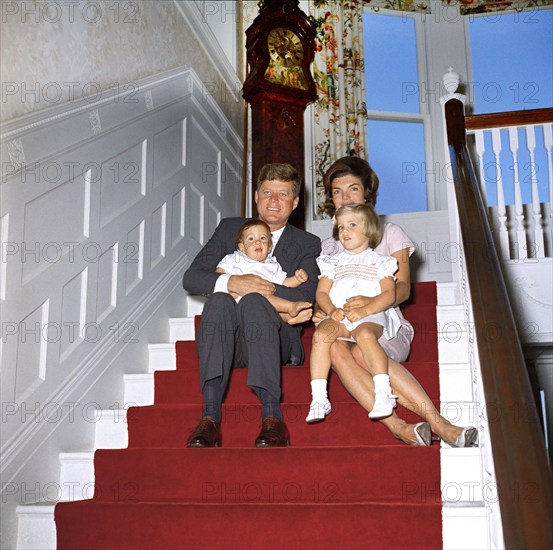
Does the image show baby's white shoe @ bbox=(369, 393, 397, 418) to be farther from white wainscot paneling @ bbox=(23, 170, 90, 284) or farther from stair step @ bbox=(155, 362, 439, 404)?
white wainscot paneling @ bbox=(23, 170, 90, 284)

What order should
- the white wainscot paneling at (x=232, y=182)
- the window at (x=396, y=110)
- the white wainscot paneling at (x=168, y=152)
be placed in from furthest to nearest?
the window at (x=396, y=110), the white wainscot paneling at (x=232, y=182), the white wainscot paneling at (x=168, y=152)

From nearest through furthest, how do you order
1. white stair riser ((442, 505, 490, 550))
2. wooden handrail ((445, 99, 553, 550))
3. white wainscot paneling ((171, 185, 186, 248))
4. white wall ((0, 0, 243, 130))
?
wooden handrail ((445, 99, 553, 550)) → white stair riser ((442, 505, 490, 550)) → white wall ((0, 0, 243, 130)) → white wainscot paneling ((171, 185, 186, 248))

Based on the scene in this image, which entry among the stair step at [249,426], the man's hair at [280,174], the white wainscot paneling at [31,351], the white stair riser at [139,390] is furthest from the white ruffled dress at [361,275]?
the white wainscot paneling at [31,351]

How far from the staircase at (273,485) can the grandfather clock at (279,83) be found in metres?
1.88

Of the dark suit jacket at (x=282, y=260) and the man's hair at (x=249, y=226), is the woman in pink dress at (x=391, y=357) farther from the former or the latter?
the man's hair at (x=249, y=226)

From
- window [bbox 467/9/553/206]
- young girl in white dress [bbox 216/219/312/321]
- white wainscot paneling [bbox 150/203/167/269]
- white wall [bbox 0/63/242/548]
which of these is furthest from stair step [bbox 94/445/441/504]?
window [bbox 467/9/553/206]

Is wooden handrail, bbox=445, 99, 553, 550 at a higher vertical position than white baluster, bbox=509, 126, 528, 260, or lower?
lower

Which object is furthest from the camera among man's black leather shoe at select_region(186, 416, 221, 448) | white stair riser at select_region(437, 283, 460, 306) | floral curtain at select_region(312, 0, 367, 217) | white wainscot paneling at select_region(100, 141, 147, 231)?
floral curtain at select_region(312, 0, 367, 217)

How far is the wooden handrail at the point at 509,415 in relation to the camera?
997 mm

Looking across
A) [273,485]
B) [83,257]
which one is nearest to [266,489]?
[273,485]

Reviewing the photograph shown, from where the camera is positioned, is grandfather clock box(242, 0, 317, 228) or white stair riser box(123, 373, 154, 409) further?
grandfather clock box(242, 0, 317, 228)

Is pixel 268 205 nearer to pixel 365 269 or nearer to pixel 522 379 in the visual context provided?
pixel 365 269

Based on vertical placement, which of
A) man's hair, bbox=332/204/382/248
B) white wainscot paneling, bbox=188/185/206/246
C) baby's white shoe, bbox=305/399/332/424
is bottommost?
baby's white shoe, bbox=305/399/332/424

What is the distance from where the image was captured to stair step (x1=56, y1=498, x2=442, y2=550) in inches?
72.1
